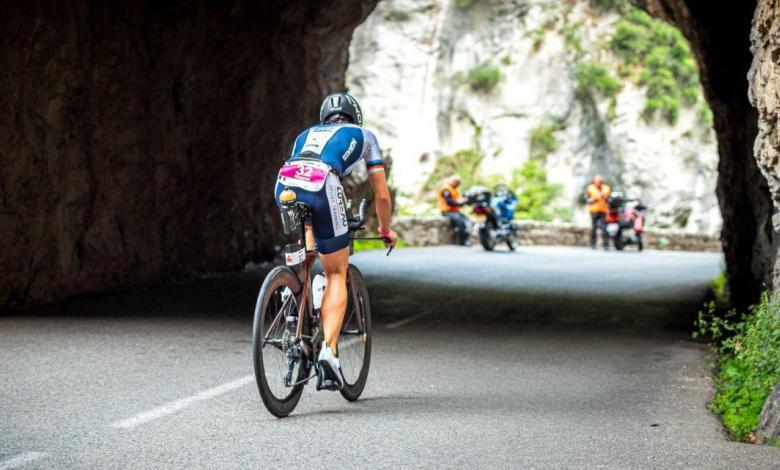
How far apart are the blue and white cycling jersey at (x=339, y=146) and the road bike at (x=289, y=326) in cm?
34

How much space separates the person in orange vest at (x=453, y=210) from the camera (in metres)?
31.4

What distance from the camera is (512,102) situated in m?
46.0

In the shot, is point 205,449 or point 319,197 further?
point 319,197

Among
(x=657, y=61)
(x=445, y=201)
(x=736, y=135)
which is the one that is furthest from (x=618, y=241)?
(x=736, y=135)

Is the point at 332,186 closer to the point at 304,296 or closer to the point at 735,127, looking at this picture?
the point at 304,296

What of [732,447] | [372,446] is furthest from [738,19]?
[372,446]

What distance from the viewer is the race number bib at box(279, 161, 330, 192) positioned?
6.64m

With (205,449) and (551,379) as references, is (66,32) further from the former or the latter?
(205,449)

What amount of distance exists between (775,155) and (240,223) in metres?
12.0

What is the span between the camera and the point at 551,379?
8.78 m

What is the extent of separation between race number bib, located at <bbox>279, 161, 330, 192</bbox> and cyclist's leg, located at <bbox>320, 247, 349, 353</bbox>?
0.51 m

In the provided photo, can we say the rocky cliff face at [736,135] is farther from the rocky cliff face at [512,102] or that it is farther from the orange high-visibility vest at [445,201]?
the rocky cliff face at [512,102]

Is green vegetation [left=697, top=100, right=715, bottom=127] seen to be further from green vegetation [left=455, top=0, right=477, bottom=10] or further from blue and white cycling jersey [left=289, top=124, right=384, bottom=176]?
blue and white cycling jersey [left=289, top=124, right=384, bottom=176]

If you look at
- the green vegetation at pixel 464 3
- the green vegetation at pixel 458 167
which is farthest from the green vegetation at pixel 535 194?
the green vegetation at pixel 464 3
